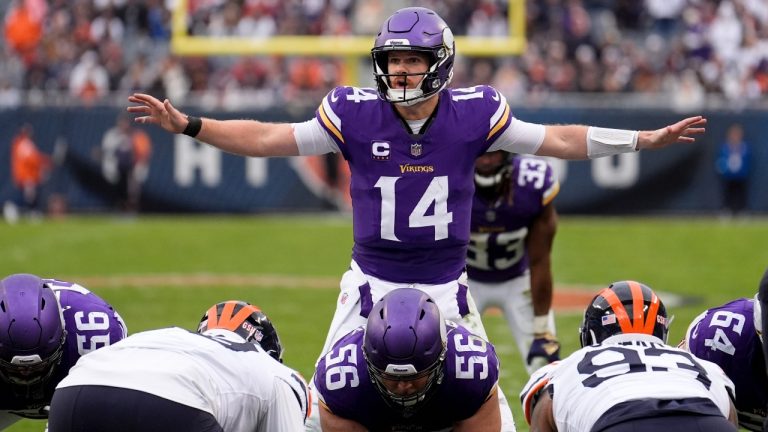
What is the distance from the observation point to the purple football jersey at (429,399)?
504cm

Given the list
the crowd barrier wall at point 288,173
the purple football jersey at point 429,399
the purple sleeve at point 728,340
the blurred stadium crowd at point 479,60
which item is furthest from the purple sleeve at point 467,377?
the blurred stadium crowd at point 479,60

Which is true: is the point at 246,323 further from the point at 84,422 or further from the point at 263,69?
the point at 263,69

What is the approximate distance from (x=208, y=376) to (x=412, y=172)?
1.53m

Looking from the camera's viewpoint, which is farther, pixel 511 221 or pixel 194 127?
pixel 511 221

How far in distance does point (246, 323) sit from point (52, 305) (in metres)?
0.81

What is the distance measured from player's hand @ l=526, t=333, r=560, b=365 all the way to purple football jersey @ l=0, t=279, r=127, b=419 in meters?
2.91

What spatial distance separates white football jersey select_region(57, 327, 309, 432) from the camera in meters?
4.50

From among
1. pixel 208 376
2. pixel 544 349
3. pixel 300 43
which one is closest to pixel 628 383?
pixel 208 376

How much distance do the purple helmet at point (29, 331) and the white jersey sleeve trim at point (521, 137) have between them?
2.11 metres

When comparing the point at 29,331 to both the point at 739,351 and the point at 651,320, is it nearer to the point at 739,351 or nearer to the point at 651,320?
the point at 651,320

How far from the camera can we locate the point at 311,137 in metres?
5.82

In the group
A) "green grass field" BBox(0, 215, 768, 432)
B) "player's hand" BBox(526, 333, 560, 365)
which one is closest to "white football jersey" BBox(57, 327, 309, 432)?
"player's hand" BBox(526, 333, 560, 365)

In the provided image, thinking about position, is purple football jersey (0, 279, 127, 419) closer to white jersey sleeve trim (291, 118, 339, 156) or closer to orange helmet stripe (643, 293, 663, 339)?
white jersey sleeve trim (291, 118, 339, 156)

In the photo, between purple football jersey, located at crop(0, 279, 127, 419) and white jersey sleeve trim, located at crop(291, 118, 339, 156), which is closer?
purple football jersey, located at crop(0, 279, 127, 419)
